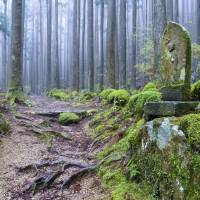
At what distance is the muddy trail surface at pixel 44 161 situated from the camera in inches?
204

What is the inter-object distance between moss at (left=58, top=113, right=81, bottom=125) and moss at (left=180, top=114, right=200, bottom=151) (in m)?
5.77

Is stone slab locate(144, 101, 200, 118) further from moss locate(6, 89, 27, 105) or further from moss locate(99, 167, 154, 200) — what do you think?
moss locate(6, 89, 27, 105)

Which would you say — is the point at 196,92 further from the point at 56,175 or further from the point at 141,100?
the point at 56,175

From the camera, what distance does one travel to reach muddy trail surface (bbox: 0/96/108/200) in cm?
518

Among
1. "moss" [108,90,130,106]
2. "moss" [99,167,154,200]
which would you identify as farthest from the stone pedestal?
"moss" [108,90,130,106]

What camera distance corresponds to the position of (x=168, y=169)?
4.02 m

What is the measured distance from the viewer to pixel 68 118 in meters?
9.68

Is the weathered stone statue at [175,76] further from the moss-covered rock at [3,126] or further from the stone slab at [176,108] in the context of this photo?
the moss-covered rock at [3,126]

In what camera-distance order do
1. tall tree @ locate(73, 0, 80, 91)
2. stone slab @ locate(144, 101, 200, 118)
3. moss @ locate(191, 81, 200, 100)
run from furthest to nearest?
tall tree @ locate(73, 0, 80, 91)
moss @ locate(191, 81, 200, 100)
stone slab @ locate(144, 101, 200, 118)

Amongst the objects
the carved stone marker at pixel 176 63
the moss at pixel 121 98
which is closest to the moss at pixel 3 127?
the moss at pixel 121 98

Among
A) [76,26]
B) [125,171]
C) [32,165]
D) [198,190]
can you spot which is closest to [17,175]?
[32,165]

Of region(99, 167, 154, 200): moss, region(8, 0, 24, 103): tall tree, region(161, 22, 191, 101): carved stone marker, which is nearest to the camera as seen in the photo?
region(99, 167, 154, 200): moss

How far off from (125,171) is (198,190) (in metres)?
1.61

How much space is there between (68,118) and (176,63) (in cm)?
511
